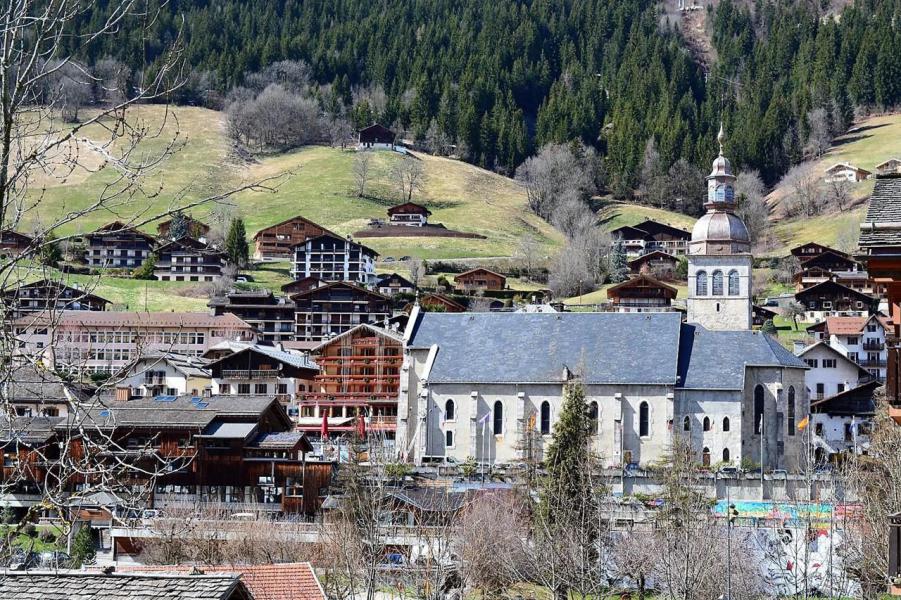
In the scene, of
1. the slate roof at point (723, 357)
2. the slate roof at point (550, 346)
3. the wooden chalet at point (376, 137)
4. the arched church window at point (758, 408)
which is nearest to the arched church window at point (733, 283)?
the slate roof at point (723, 357)

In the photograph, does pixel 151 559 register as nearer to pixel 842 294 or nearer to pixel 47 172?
pixel 47 172

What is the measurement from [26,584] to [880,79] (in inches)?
7681

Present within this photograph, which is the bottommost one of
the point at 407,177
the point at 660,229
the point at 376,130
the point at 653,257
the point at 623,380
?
the point at 623,380

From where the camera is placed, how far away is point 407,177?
181 metres

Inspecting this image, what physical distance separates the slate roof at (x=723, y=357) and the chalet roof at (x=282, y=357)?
29.3 metres

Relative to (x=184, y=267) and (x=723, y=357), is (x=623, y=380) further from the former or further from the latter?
(x=184, y=267)

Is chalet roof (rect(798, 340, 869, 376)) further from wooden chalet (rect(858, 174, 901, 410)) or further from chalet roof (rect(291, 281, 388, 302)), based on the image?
wooden chalet (rect(858, 174, 901, 410))

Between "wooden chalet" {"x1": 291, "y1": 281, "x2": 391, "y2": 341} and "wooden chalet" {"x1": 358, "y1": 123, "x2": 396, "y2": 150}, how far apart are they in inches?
2994

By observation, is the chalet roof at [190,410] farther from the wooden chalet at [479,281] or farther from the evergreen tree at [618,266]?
the evergreen tree at [618,266]

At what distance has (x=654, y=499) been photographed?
66875 millimetres

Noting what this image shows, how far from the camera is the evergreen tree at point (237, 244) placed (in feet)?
462

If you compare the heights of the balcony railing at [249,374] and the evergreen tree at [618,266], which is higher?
the evergreen tree at [618,266]

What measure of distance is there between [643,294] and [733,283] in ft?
120

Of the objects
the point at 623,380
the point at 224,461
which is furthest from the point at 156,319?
the point at 224,461
